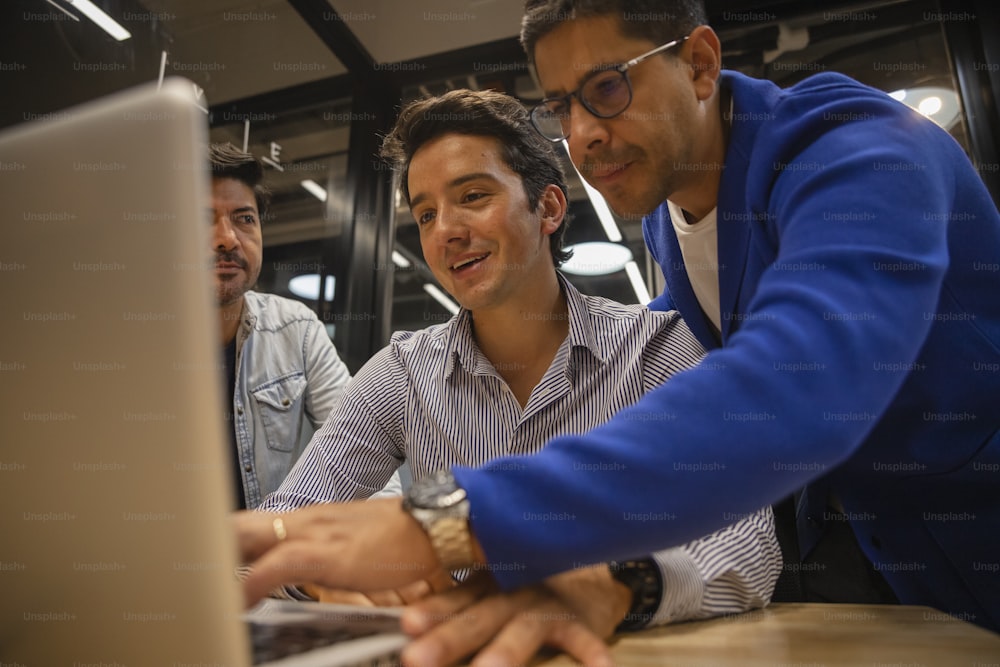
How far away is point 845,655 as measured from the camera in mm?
577

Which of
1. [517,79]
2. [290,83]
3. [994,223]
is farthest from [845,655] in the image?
[290,83]

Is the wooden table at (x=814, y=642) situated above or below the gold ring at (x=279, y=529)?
below

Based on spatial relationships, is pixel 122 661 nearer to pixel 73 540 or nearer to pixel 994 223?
pixel 73 540

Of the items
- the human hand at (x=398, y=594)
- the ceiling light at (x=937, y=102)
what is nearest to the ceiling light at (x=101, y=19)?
the human hand at (x=398, y=594)

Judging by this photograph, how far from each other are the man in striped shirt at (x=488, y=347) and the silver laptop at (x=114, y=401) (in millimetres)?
660

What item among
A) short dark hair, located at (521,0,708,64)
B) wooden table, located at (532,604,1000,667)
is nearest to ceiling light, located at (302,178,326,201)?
short dark hair, located at (521,0,708,64)

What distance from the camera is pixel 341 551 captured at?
0.60 meters

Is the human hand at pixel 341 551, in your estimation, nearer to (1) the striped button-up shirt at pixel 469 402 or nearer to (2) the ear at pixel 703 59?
(1) the striped button-up shirt at pixel 469 402

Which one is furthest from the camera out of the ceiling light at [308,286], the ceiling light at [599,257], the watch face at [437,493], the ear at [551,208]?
the ceiling light at [599,257]

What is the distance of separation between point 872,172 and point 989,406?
432 mm

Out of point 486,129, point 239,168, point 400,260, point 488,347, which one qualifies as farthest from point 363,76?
point 488,347

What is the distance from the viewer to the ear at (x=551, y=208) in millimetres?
1546

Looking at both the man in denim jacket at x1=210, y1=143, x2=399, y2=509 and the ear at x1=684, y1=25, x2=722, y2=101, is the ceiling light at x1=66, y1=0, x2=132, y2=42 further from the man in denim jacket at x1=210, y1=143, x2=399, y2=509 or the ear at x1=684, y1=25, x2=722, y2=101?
the ear at x1=684, y1=25, x2=722, y2=101

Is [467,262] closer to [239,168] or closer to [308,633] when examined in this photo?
[308,633]
